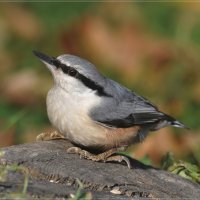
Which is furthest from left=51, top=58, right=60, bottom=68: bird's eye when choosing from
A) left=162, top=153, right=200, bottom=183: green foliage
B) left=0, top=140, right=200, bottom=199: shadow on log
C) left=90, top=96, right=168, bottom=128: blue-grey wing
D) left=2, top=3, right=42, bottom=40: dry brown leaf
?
left=2, top=3, right=42, bottom=40: dry brown leaf

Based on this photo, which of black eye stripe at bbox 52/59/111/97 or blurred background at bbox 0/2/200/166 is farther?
blurred background at bbox 0/2/200/166

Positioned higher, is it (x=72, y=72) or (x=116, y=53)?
(x=72, y=72)

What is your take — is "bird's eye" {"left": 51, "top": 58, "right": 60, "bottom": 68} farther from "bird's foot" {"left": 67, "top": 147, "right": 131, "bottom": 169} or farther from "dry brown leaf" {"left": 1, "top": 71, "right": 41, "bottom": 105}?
"dry brown leaf" {"left": 1, "top": 71, "right": 41, "bottom": 105}

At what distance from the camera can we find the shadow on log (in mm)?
5117

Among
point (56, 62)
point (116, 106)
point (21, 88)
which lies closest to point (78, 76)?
point (56, 62)

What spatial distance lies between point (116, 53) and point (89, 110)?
4547 millimetres

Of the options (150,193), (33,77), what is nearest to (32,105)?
(33,77)

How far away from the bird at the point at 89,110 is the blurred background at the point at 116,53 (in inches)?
55.9

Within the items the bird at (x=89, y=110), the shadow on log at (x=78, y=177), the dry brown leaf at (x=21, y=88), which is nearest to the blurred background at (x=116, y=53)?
the dry brown leaf at (x=21, y=88)

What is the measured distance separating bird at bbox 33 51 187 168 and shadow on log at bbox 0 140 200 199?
139 mm

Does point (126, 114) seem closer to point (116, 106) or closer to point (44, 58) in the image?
point (116, 106)

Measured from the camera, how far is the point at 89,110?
21.1 ft

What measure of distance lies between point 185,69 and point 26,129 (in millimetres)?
2747

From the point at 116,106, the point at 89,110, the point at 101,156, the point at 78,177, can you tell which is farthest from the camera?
the point at 116,106
